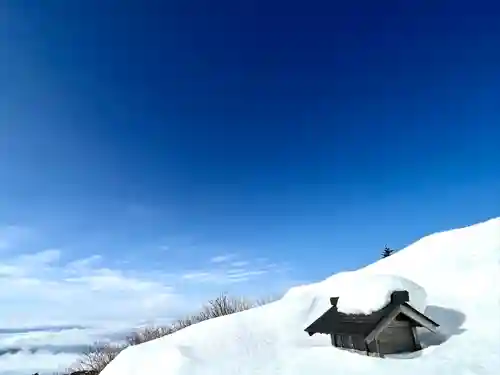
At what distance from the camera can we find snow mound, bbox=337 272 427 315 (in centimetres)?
1005

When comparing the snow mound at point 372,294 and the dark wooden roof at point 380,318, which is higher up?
the snow mound at point 372,294

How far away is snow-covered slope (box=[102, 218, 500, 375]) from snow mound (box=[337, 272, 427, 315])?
1102 mm

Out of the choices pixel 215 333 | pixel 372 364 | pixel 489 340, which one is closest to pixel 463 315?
pixel 489 340

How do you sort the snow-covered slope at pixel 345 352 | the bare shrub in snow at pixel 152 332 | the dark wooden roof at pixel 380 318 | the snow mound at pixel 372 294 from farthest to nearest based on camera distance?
the bare shrub in snow at pixel 152 332 < the snow mound at pixel 372 294 < the dark wooden roof at pixel 380 318 < the snow-covered slope at pixel 345 352

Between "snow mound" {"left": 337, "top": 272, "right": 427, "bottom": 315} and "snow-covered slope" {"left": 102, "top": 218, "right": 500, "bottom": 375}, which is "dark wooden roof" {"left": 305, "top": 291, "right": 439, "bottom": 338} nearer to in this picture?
"snow mound" {"left": 337, "top": 272, "right": 427, "bottom": 315}

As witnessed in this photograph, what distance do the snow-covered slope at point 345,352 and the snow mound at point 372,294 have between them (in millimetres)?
1102

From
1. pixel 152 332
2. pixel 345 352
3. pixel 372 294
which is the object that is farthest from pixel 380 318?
pixel 152 332

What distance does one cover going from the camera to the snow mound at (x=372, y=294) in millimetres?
10047

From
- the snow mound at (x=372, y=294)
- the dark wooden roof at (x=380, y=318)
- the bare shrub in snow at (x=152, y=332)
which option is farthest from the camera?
the bare shrub in snow at (x=152, y=332)

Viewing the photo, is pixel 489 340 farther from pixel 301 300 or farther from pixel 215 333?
pixel 215 333

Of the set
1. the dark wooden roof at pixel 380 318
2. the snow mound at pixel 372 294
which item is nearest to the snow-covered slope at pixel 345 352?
the dark wooden roof at pixel 380 318

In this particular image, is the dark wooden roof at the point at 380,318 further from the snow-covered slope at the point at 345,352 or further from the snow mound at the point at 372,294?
the snow-covered slope at the point at 345,352

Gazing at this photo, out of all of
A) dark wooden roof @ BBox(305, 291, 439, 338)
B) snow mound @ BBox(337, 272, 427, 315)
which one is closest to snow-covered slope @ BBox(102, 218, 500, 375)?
dark wooden roof @ BBox(305, 291, 439, 338)

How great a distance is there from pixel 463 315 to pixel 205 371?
25.7 feet
